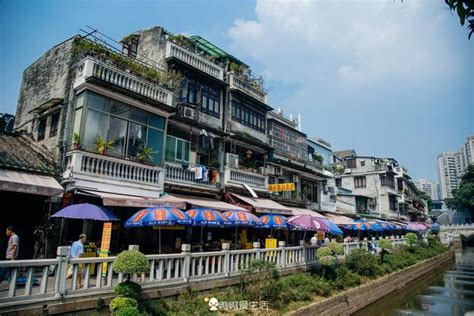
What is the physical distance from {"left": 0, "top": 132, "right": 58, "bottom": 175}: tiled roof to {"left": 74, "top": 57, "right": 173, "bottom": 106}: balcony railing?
315 cm

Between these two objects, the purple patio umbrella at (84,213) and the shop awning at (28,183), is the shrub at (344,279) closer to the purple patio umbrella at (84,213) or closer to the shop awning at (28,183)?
the purple patio umbrella at (84,213)

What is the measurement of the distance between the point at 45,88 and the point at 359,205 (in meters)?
39.6

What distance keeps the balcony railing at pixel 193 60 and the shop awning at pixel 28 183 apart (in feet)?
29.4

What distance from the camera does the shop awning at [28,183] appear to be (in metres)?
10.1

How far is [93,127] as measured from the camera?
13219mm

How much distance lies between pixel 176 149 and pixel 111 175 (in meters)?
4.49

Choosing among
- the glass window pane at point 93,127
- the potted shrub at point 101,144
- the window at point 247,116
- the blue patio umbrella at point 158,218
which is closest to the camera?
the blue patio umbrella at point 158,218

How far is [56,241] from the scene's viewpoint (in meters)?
11.7

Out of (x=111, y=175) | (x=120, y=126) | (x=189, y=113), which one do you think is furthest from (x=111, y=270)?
(x=189, y=113)

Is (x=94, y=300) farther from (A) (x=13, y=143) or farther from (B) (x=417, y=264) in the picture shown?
(B) (x=417, y=264)

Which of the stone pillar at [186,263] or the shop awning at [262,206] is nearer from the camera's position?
the stone pillar at [186,263]

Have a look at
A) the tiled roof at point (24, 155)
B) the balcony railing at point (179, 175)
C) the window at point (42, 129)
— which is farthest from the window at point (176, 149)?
the window at point (42, 129)

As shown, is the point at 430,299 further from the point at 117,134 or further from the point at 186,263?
the point at 117,134

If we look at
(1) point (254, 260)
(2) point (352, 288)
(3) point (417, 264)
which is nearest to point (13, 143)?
(1) point (254, 260)
